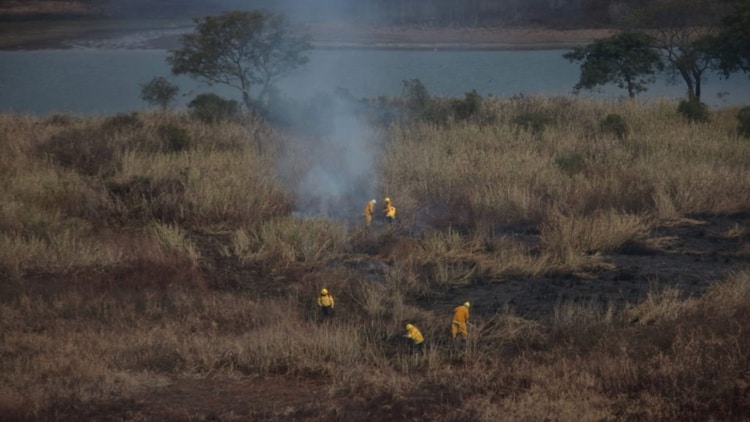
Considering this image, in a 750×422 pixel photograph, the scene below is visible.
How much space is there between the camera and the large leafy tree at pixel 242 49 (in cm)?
1886

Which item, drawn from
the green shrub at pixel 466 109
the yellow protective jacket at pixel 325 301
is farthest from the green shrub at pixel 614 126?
the yellow protective jacket at pixel 325 301

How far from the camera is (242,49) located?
1922cm

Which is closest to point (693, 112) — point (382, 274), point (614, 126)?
point (614, 126)

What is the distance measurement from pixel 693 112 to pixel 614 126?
162cm

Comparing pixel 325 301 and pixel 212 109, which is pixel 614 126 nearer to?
pixel 212 109

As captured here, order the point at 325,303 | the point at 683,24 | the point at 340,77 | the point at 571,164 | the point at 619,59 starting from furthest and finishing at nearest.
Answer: the point at 340,77 → the point at 683,24 → the point at 619,59 → the point at 571,164 → the point at 325,303

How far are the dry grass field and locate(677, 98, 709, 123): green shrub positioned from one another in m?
0.22

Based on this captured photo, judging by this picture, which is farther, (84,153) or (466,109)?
(466,109)

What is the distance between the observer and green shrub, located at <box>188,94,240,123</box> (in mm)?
15852

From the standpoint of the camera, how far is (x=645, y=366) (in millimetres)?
5426

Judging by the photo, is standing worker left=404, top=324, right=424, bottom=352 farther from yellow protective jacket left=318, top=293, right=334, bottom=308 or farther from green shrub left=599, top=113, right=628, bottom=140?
green shrub left=599, top=113, right=628, bottom=140

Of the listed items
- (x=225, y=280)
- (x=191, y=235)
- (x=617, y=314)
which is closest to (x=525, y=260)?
(x=617, y=314)

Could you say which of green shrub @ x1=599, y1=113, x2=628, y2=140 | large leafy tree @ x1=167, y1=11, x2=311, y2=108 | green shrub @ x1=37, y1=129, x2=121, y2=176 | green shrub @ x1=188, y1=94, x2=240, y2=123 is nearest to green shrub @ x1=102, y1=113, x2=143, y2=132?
green shrub @ x1=37, y1=129, x2=121, y2=176

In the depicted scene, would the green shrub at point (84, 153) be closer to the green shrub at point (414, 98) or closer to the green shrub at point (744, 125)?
the green shrub at point (414, 98)
